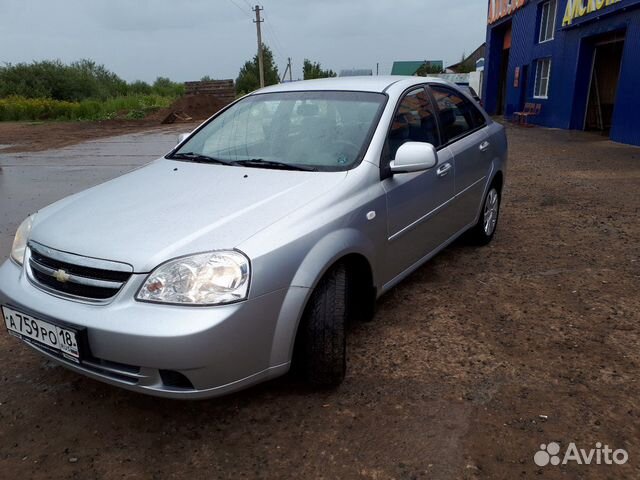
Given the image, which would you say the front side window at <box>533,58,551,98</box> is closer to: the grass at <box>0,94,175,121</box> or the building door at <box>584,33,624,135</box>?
the building door at <box>584,33,624,135</box>

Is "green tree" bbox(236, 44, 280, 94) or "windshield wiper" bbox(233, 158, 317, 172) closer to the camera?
"windshield wiper" bbox(233, 158, 317, 172)

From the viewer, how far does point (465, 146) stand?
4.02 meters

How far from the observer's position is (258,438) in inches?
91.7

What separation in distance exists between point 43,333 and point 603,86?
57.0ft

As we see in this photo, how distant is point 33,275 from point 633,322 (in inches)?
137

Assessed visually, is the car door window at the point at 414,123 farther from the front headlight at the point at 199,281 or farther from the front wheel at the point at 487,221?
the front headlight at the point at 199,281

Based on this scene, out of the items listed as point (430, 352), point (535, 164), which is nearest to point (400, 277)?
point (430, 352)

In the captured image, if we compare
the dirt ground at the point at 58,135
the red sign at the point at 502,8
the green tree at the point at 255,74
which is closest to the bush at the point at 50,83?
the green tree at the point at 255,74

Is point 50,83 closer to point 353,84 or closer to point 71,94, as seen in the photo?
point 71,94

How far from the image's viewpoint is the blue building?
481 inches

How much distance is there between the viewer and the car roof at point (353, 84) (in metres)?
3.47

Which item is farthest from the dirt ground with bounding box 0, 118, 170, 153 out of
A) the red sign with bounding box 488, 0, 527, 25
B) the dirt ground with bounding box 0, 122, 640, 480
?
the red sign with bounding box 488, 0, 527, 25

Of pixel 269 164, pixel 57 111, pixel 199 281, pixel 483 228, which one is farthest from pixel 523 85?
pixel 57 111

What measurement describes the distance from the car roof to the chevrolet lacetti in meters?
0.04
